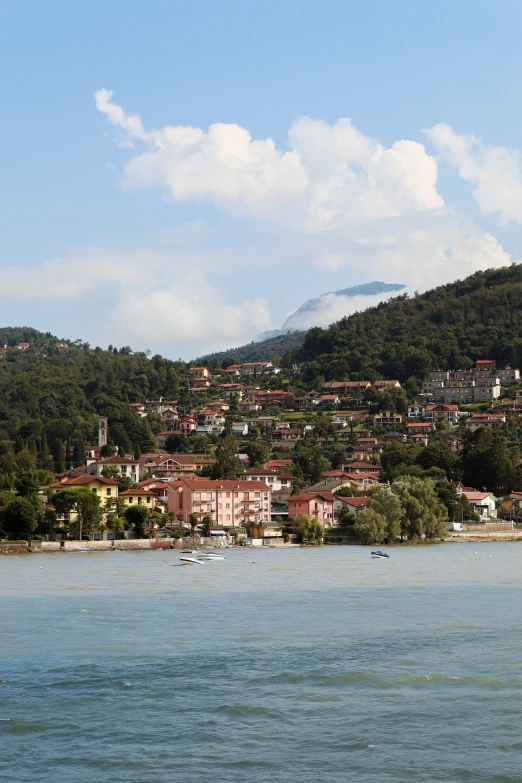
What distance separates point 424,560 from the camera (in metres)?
55.6

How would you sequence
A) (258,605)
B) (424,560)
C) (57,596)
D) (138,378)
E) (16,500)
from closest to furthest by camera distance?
(258,605)
(57,596)
(424,560)
(16,500)
(138,378)

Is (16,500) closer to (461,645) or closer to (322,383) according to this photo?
(461,645)

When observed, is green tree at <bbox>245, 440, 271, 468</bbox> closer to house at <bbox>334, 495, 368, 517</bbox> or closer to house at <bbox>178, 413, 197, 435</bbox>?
house at <bbox>178, 413, 197, 435</bbox>

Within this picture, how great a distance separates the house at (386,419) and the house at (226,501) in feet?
193

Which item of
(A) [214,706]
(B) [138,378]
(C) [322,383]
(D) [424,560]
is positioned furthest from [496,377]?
(A) [214,706]

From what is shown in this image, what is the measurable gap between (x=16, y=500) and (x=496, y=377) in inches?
4384

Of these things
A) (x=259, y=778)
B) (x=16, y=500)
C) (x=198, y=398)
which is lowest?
(x=259, y=778)

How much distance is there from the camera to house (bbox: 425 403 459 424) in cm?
14462

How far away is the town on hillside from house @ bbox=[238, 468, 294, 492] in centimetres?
12

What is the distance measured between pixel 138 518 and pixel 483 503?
1546 inches

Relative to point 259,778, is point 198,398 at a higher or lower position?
higher

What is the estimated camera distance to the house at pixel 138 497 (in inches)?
3140

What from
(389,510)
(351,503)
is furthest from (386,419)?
(389,510)

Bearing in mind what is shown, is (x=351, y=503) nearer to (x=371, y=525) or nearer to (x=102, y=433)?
(x=371, y=525)
